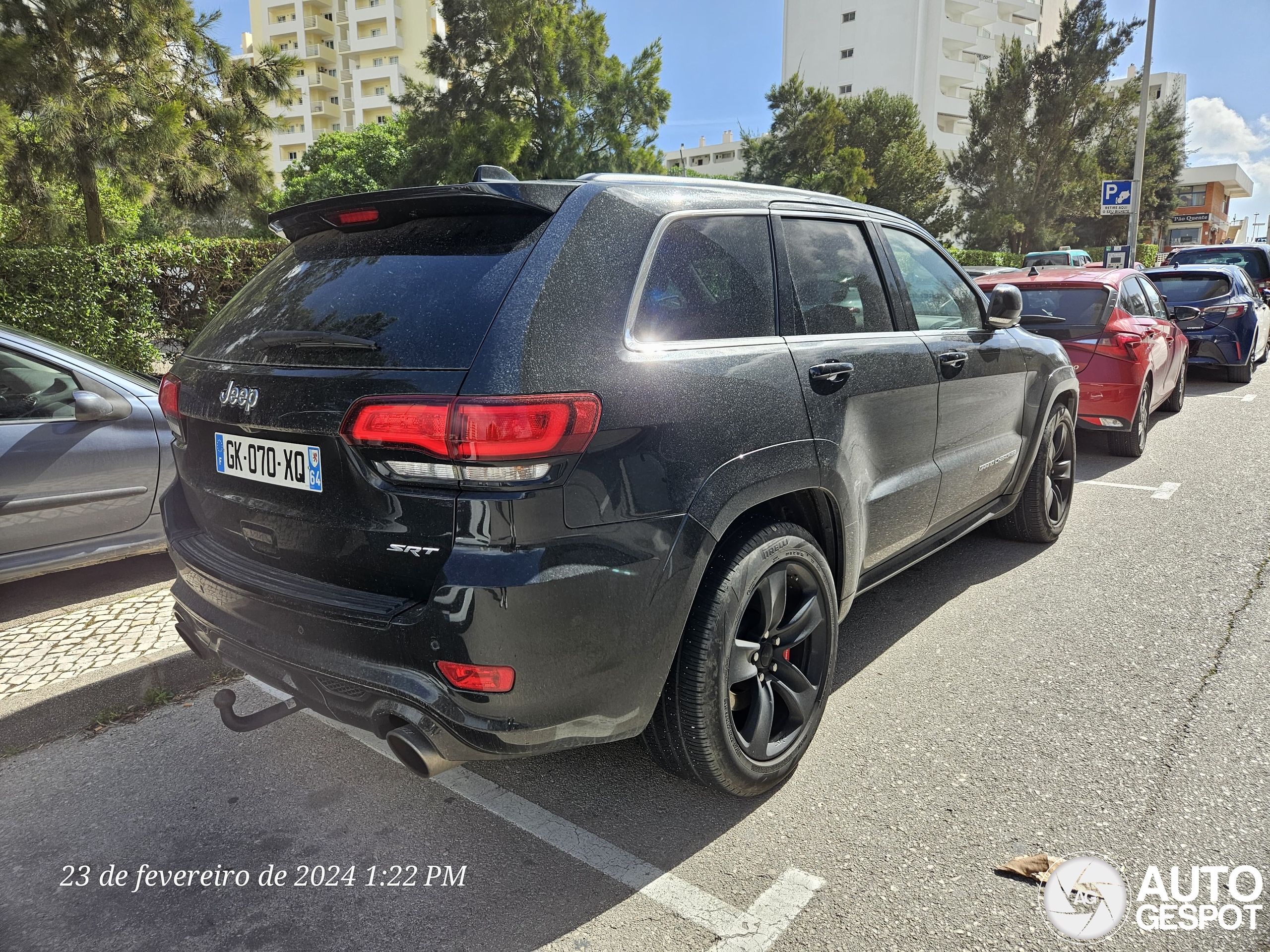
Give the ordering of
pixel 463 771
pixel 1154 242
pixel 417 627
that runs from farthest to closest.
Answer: pixel 1154 242 → pixel 463 771 → pixel 417 627

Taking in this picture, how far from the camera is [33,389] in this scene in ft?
13.5

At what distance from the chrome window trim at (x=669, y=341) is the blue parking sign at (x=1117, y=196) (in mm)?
19281

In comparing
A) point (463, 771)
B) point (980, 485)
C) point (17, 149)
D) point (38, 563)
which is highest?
point (17, 149)

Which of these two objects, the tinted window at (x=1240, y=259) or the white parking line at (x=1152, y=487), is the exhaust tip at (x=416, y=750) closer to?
the white parking line at (x=1152, y=487)

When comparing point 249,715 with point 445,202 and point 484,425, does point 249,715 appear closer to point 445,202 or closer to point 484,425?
point 484,425

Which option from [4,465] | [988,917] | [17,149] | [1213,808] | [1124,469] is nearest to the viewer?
[988,917]

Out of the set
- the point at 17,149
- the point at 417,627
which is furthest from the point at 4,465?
the point at 17,149

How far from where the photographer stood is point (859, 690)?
3326 millimetres

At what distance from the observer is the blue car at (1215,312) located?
10914mm

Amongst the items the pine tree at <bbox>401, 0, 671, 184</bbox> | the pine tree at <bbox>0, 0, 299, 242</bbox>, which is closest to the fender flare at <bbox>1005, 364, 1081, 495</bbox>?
the pine tree at <bbox>0, 0, 299, 242</bbox>

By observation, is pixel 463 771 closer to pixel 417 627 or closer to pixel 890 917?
pixel 417 627

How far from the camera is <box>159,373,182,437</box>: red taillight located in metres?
2.71

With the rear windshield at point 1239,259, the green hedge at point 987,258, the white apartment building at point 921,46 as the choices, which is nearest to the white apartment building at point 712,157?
the white apartment building at point 921,46

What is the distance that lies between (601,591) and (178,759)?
182cm
